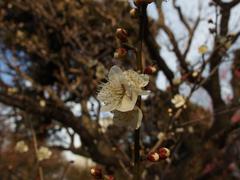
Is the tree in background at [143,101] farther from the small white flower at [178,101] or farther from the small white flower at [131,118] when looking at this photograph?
the small white flower at [131,118]

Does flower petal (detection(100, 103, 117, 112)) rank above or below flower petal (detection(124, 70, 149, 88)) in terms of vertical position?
below

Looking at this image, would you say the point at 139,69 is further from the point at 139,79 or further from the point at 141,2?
the point at 141,2

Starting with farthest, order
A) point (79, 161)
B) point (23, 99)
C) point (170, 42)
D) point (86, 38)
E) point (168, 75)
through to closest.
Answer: point (79, 161) → point (86, 38) → point (170, 42) → point (168, 75) → point (23, 99)

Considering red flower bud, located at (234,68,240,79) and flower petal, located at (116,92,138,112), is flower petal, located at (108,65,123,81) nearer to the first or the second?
flower petal, located at (116,92,138,112)

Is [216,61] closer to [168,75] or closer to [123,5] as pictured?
[168,75]

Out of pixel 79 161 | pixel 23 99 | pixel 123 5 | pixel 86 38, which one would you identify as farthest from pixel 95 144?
pixel 79 161

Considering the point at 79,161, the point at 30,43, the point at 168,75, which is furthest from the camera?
the point at 79,161

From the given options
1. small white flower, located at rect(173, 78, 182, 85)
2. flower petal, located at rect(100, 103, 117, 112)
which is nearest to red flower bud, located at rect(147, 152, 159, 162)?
flower petal, located at rect(100, 103, 117, 112)

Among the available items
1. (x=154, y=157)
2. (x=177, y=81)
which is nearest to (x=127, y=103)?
(x=154, y=157)
